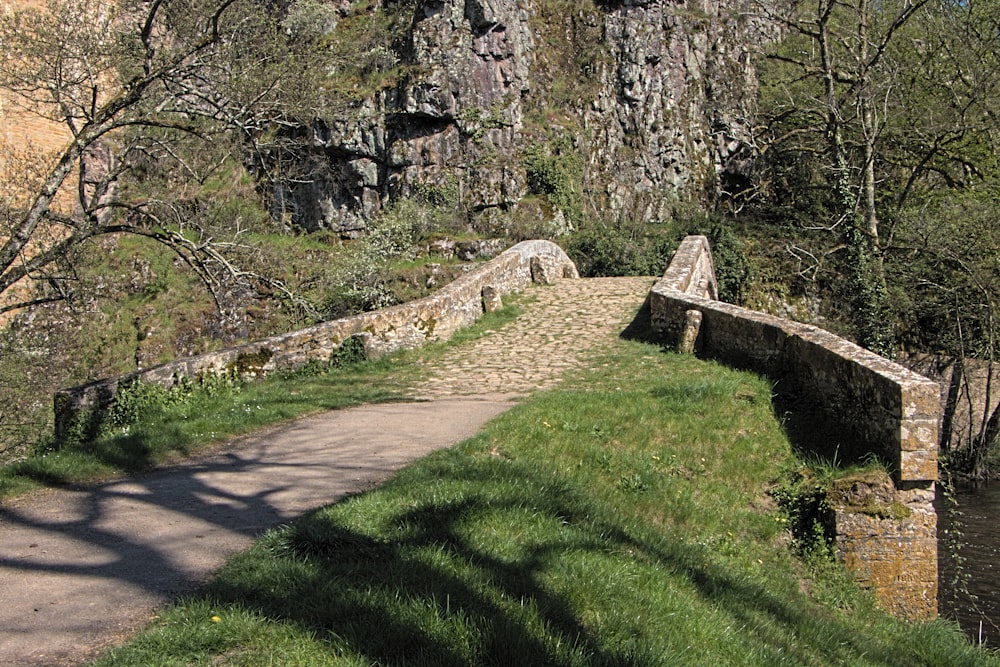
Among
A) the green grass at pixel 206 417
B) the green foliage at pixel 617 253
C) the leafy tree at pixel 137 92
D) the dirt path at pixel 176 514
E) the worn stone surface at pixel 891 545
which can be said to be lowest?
the worn stone surface at pixel 891 545

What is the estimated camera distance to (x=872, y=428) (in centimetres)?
711

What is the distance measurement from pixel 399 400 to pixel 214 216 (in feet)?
53.4

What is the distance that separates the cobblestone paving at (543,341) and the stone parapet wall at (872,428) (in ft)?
10.4

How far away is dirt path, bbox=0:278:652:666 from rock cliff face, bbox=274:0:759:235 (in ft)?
53.1

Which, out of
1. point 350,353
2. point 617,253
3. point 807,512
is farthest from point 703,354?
point 617,253

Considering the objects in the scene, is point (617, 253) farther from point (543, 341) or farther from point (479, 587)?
point (479, 587)

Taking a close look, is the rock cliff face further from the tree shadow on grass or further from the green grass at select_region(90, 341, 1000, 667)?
the tree shadow on grass

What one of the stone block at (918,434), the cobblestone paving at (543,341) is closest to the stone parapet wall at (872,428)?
the stone block at (918,434)

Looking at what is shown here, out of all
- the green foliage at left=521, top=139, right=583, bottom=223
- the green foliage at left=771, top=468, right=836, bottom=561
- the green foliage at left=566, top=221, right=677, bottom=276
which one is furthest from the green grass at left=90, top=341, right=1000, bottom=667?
the green foliage at left=521, top=139, right=583, bottom=223

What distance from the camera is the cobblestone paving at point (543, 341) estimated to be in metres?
10.6

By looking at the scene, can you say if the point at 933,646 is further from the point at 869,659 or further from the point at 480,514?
the point at 480,514

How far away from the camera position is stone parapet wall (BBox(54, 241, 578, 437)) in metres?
8.98

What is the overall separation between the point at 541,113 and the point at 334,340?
1843 cm

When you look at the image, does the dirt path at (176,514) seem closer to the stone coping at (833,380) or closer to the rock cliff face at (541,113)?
the stone coping at (833,380)
